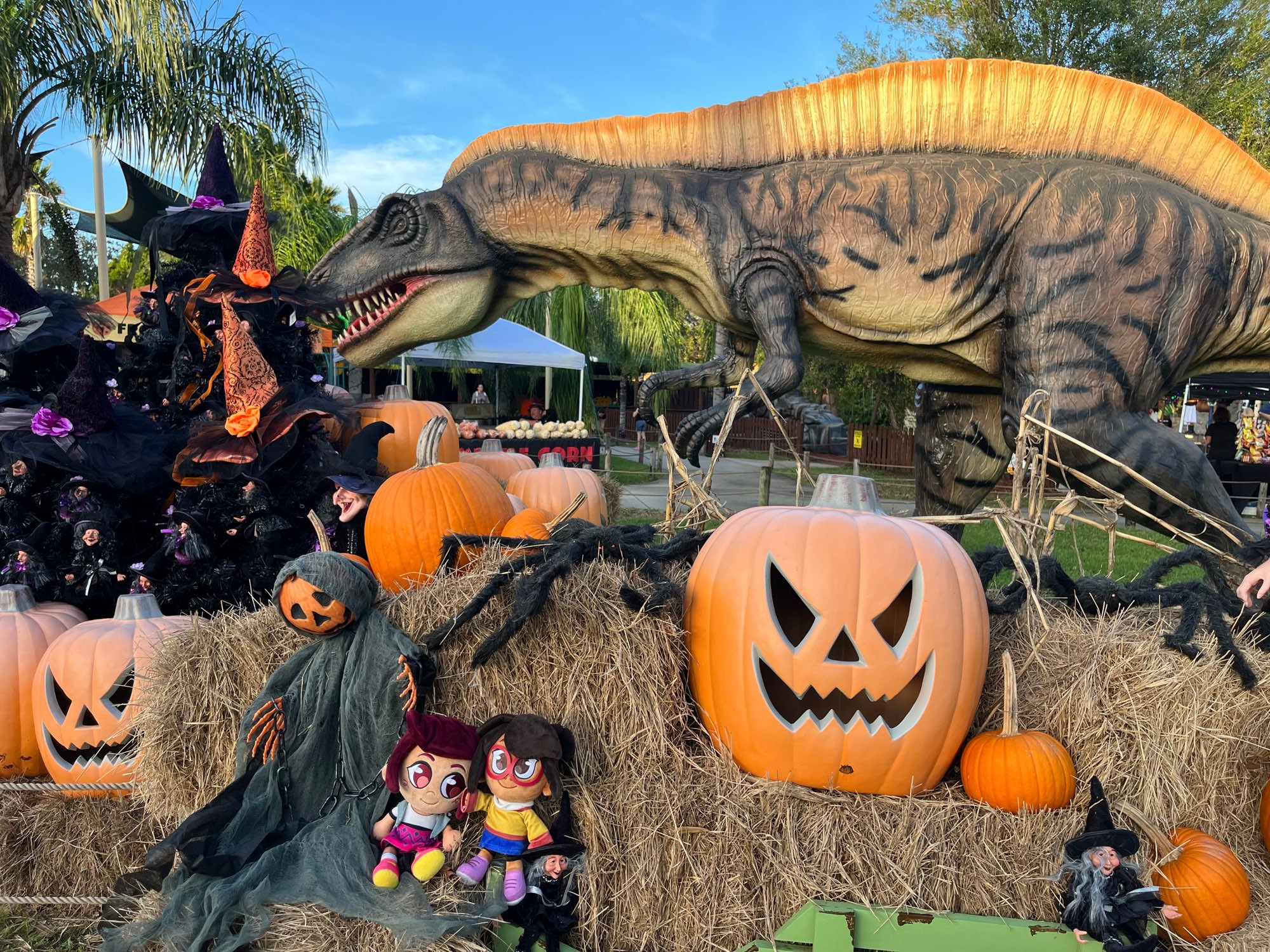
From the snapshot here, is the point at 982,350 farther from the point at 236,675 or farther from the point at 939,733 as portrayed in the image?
the point at 236,675

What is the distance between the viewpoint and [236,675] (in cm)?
210

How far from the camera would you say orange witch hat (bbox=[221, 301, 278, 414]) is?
2861 millimetres

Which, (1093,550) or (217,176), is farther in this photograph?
(1093,550)

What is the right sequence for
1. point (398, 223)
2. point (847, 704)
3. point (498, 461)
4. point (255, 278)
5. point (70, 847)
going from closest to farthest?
point (847, 704) → point (70, 847) → point (255, 278) → point (398, 223) → point (498, 461)

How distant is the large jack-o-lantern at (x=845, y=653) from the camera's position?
1.82 metres

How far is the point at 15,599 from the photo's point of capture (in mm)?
2736

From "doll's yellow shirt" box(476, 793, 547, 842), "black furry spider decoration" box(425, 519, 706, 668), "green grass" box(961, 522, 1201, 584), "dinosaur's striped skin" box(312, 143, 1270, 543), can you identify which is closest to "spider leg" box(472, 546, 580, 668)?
"black furry spider decoration" box(425, 519, 706, 668)

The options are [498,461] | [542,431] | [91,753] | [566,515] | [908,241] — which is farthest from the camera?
[542,431]

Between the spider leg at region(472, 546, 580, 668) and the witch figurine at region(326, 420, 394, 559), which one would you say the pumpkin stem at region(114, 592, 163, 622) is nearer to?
the witch figurine at region(326, 420, 394, 559)

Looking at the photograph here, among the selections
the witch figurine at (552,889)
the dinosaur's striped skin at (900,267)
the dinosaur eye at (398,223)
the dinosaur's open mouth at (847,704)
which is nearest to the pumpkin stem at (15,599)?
the dinosaur's striped skin at (900,267)

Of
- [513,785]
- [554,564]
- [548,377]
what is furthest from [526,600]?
[548,377]

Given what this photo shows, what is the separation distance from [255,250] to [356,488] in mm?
1027

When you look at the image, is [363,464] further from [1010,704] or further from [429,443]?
[1010,704]

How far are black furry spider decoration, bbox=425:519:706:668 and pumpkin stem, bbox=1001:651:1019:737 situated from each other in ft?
2.62
